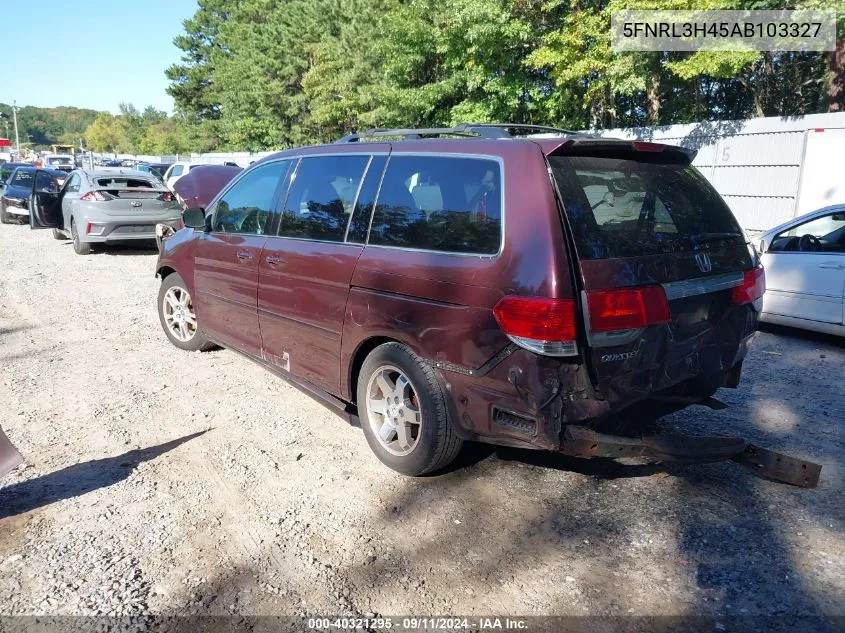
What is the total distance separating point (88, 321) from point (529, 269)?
629 centimetres

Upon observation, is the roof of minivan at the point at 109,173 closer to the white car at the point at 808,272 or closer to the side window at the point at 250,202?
the side window at the point at 250,202

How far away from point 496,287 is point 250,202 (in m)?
2.73

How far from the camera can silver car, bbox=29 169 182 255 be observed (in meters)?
12.5

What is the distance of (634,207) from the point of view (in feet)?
10.6

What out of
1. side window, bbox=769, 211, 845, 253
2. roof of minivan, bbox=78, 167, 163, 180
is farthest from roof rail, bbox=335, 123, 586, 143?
roof of minivan, bbox=78, 167, 163, 180

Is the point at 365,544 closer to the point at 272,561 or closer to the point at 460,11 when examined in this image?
the point at 272,561

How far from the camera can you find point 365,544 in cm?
310

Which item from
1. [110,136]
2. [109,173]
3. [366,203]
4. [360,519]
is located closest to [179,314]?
[366,203]

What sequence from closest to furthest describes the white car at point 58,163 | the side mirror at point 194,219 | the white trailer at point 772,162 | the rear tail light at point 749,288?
1. the rear tail light at point 749,288
2. the side mirror at point 194,219
3. the white trailer at point 772,162
4. the white car at point 58,163

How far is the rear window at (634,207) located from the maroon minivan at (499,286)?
0.01 metres

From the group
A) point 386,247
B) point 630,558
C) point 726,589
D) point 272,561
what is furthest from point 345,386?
point 726,589

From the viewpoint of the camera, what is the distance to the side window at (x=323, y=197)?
159 inches

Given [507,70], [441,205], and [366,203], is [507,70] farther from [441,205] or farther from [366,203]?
[441,205]

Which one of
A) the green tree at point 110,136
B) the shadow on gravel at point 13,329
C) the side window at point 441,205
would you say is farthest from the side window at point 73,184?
the green tree at point 110,136
